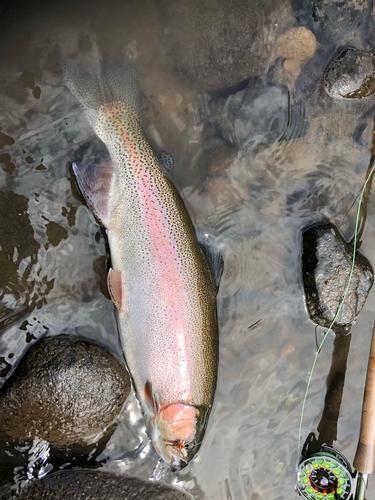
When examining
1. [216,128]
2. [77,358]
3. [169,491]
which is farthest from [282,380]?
[216,128]

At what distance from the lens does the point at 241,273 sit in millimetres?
3066

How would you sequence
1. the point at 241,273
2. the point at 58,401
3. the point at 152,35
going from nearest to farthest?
the point at 58,401
the point at 152,35
the point at 241,273

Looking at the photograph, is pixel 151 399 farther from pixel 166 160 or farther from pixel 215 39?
pixel 215 39

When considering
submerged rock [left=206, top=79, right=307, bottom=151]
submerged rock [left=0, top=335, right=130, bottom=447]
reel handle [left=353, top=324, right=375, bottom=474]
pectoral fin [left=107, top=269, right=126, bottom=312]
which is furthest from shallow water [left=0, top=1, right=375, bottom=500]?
reel handle [left=353, top=324, right=375, bottom=474]

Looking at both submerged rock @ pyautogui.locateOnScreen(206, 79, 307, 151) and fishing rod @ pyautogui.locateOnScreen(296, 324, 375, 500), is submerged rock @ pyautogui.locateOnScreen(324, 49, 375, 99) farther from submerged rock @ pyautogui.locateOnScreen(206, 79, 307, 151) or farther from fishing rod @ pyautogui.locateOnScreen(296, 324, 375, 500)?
fishing rod @ pyautogui.locateOnScreen(296, 324, 375, 500)

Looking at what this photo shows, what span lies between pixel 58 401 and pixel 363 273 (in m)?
2.38

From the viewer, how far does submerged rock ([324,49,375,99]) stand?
292 centimetres

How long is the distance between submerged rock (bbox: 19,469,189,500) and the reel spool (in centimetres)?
103

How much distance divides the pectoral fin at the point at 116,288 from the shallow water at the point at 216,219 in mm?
290

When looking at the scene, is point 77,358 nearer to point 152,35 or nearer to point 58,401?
point 58,401

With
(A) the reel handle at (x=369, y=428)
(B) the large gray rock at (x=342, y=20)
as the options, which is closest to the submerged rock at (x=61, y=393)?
(A) the reel handle at (x=369, y=428)

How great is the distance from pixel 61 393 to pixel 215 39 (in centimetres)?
276

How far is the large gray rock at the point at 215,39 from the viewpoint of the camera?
287 centimetres

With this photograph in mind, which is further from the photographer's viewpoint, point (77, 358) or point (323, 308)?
point (323, 308)
